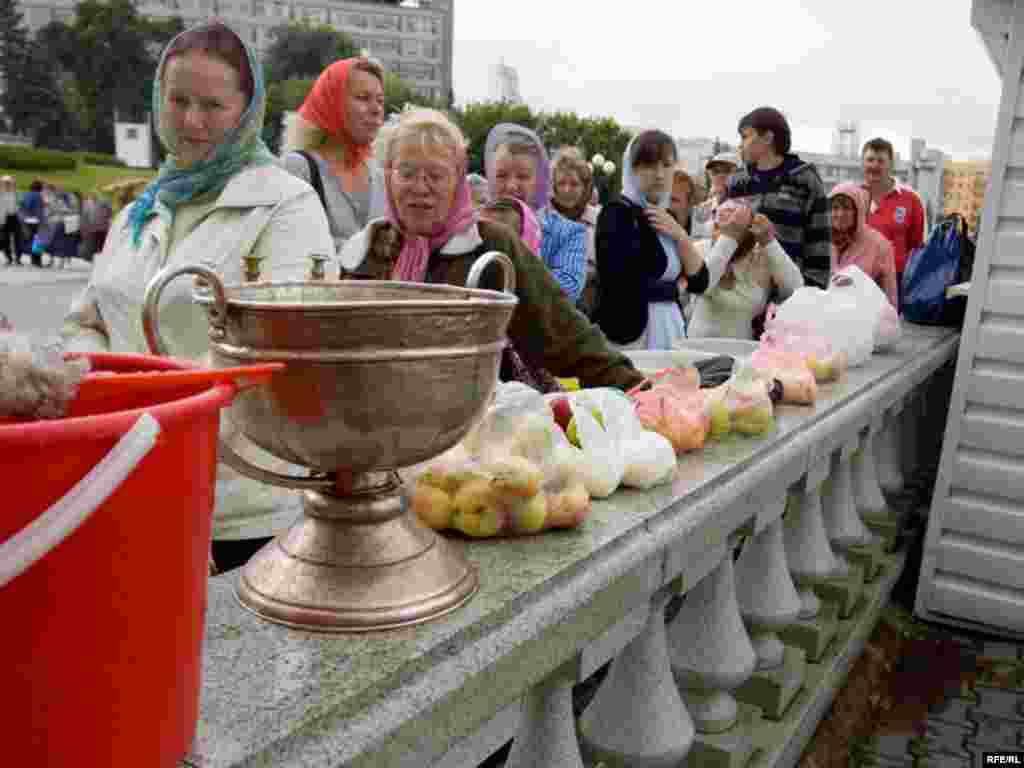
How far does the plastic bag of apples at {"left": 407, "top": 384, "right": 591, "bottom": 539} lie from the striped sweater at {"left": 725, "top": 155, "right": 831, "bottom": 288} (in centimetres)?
308

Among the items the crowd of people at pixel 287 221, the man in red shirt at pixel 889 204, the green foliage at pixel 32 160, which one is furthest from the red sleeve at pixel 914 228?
the green foliage at pixel 32 160

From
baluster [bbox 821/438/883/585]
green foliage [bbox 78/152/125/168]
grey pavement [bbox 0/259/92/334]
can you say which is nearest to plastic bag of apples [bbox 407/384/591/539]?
baluster [bbox 821/438/883/585]

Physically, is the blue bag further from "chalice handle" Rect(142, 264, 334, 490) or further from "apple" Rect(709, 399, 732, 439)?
"chalice handle" Rect(142, 264, 334, 490)

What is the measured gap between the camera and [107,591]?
0.66 m

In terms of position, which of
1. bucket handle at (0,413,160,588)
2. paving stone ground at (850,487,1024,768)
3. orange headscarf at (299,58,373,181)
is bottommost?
paving stone ground at (850,487,1024,768)

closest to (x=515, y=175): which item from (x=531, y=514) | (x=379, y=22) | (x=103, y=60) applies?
(x=531, y=514)

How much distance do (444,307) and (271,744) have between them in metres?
0.45

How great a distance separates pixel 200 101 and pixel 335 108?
1496 mm

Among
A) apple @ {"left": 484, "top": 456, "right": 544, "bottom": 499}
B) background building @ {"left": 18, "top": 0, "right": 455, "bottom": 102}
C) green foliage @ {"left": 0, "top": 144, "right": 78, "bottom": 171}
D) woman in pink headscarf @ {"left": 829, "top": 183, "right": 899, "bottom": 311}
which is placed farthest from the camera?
background building @ {"left": 18, "top": 0, "right": 455, "bottom": 102}

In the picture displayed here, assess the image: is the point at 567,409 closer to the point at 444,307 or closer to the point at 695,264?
the point at 444,307

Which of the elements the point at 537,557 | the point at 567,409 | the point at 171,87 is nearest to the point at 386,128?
the point at 171,87

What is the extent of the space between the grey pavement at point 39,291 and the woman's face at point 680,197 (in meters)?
6.62

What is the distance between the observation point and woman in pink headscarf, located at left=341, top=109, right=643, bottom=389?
209 centimetres

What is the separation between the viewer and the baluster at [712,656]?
2043mm
